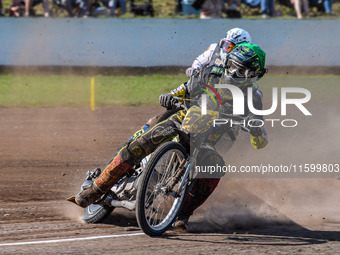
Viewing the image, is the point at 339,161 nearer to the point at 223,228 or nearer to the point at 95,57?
the point at 223,228

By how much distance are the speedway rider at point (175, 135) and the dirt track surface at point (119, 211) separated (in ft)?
1.19

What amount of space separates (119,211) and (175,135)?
143cm

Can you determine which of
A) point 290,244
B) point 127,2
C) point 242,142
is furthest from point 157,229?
point 127,2

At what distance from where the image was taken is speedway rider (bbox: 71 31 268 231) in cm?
539

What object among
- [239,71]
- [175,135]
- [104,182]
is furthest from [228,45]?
[104,182]

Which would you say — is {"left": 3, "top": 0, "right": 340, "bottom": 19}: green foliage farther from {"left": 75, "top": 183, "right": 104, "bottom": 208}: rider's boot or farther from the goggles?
{"left": 75, "top": 183, "right": 104, "bottom": 208}: rider's boot

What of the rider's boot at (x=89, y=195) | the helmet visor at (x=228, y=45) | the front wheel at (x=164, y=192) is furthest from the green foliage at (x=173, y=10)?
the front wheel at (x=164, y=192)

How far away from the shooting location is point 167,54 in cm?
1478

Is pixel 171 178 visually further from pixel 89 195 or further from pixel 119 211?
pixel 119 211

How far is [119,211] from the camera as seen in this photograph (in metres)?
6.41

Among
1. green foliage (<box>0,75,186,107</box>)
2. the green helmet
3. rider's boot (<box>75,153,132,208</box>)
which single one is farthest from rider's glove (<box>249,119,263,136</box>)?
green foliage (<box>0,75,186,107</box>)

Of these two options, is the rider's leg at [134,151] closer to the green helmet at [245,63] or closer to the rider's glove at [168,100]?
the rider's glove at [168,100]

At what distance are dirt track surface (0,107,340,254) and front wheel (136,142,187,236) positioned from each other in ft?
0.49

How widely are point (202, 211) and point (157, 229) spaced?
4.53 feet
